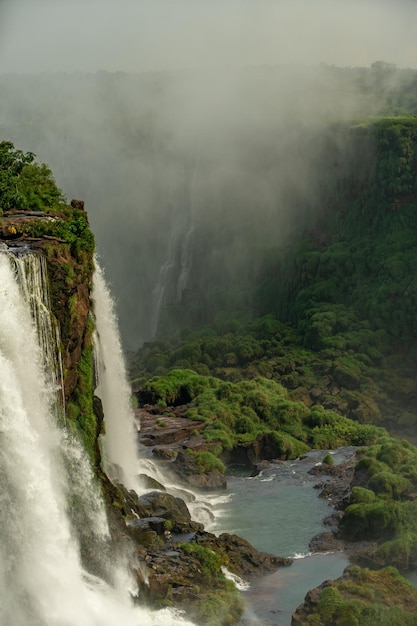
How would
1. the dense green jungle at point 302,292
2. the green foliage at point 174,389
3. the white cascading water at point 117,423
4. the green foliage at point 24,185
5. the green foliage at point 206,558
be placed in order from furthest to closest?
the green foliage at point 174,389 < the dense green jungle at point 302,292 < the white cascading water at point 117,423 < the green foliage at point 24,185 < the green foliage at point 206,558

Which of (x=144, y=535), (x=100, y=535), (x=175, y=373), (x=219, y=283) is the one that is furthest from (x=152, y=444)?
(x=219, y=283)

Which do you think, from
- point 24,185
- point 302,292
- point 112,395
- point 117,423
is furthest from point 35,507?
point 302,292

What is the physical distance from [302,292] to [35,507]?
86.2 meters

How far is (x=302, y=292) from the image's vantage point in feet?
391

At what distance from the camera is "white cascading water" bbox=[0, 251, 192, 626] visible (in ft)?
112

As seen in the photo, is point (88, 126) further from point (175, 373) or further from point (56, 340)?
point (56, 340)

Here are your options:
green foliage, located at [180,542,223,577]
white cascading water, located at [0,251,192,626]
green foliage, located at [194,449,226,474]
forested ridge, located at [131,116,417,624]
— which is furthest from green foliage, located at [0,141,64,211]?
forested ridge, located at [131,116,417,624]

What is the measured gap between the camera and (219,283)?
134 metres

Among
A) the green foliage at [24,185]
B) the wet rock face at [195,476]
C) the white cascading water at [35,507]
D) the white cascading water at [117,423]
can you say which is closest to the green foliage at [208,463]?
the wet rock face at [195,476]

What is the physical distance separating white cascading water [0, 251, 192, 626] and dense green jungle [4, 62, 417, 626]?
5.44 m

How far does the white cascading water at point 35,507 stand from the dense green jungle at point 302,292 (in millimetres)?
5435

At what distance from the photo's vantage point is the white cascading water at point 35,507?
34.1 m

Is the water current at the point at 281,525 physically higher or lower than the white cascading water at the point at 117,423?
lower

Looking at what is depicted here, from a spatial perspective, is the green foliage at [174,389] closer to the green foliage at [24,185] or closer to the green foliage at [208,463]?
the green foliage at [208,463]
